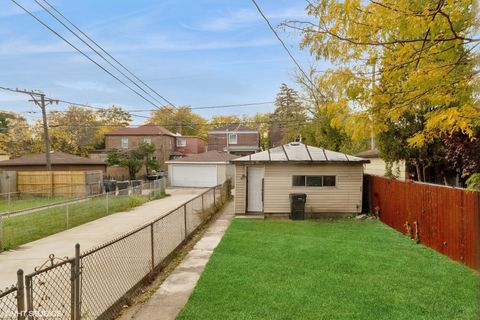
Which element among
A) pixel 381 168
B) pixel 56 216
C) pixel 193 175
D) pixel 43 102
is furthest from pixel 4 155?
pixel 381 168

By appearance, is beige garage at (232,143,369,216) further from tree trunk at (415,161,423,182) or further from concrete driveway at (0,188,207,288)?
concrete driveway at (0,188,207,288)

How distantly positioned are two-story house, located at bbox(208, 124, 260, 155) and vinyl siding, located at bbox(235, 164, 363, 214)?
3603cm

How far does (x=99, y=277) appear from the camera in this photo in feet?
17.5

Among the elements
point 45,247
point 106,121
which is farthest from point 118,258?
point 106,121

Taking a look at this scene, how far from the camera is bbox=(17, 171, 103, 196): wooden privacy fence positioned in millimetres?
25906

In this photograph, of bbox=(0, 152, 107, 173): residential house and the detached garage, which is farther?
the detached garage

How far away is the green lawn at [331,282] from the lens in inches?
213

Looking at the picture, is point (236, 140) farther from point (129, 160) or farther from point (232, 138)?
point (129, 160)

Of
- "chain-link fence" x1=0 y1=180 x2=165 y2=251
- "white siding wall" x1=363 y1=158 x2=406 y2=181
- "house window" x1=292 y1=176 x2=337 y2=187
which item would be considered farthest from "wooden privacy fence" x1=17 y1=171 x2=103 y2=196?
"white siding wall" x1=363 y1=158 x2=406 y2=181

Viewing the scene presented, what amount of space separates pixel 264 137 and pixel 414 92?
66.0 meters

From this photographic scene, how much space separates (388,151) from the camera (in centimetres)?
1286

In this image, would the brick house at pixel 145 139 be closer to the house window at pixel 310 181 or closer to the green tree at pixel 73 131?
the green tree at pixel 73 131

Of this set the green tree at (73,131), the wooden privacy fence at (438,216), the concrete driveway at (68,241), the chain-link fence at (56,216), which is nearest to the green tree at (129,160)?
the green tree at (73,131)

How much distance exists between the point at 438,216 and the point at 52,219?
11866 mm
